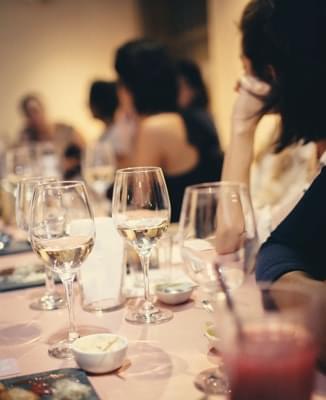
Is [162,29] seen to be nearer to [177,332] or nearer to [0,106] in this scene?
[0,106]

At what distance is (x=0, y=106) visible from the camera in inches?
275

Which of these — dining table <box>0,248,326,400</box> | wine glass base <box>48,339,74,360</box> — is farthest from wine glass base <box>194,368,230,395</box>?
wine glass base <box>48,339,74,360</box>

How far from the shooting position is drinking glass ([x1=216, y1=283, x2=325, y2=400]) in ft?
1.82

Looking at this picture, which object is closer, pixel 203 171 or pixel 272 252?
pixel 272 252

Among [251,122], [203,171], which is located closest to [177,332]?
[251,122]

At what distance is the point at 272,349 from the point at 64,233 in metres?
0.53

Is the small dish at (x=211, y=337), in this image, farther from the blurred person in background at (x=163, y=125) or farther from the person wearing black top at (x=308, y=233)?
the blurred person in background at (x=163, y=125)

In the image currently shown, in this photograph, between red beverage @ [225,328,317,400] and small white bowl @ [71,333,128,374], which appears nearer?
red beverage @ [225,328,317,400]

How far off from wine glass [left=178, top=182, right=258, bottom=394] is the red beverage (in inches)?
10.1

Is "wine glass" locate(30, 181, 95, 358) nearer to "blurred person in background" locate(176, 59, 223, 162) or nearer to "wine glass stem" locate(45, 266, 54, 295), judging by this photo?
"wine glass stem" locate(45, 266, 54, 295)

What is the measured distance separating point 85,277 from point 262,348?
648 millimetres

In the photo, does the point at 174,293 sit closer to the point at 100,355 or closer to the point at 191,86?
the point at 100,355

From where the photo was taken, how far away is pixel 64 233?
1.01m

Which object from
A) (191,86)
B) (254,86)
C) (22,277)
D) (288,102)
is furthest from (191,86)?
(22,277)
